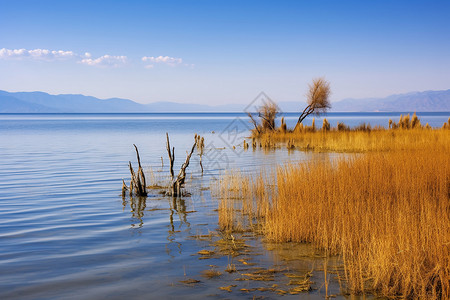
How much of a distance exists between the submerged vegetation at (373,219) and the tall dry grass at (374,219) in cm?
1

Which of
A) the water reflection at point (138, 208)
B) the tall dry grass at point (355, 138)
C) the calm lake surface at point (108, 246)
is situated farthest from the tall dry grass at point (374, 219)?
the tall dry grass at point (355, 138)

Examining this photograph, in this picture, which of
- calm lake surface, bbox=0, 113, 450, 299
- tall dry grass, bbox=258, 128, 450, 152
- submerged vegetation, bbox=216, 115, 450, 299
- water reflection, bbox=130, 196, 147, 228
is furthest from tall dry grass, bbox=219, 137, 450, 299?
tall dry grass, bbox=258, 128, 450, 152

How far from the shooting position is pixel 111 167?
21766 millimetres

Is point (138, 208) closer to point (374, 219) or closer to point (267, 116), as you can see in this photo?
point (374, 219)

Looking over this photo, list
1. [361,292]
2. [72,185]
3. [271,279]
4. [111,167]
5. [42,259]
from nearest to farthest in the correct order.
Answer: [361,292] < [271,279] < [42,259] < [72,185] < [111,167]

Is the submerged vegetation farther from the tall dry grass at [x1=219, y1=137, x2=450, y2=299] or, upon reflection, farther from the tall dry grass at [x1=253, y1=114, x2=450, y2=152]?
the tall dry grass at [x1=253, y1=114, x2=450, y2=152]

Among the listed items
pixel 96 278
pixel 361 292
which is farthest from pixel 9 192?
pixel 361 292

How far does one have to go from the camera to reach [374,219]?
8.02 meters

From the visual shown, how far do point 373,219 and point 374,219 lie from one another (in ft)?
0.15

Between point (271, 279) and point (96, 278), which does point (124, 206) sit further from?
point (271, 279)

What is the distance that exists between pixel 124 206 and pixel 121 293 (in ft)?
21.3

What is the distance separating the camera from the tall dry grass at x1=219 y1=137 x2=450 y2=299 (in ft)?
18.3

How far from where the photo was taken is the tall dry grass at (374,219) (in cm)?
559

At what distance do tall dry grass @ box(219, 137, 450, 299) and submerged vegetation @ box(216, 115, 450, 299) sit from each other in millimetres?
14
